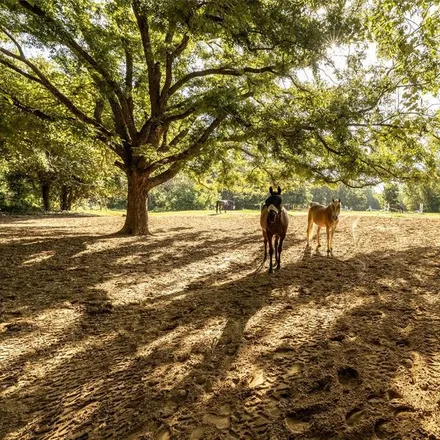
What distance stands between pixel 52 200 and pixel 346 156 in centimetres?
5181

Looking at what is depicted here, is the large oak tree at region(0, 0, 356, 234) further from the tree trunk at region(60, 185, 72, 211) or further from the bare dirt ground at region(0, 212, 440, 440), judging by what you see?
the tree trunk at region(60, 185, 72, 211)

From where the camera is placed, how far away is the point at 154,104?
12391mm

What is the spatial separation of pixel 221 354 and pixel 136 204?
11.2 metres

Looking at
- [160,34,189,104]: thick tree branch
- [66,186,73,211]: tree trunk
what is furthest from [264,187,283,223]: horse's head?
[66,186,73,211]: tree trunk

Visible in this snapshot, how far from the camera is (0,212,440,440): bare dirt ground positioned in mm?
2324

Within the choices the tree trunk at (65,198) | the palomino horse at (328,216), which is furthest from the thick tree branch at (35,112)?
the tree trunk at (65,198)

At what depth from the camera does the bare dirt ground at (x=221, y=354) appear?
2.32 metres

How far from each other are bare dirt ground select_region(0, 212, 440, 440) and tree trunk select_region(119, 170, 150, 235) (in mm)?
6534

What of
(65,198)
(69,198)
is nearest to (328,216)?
(65,198)

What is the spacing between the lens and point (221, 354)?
3.39m

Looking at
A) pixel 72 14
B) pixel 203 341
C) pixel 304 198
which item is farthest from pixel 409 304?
pixel 304 198

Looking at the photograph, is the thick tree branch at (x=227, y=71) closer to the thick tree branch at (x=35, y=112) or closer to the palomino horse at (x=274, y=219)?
the thick tree branch at (x=35, y=112)

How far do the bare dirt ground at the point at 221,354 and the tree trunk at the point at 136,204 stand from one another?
21.4 ft

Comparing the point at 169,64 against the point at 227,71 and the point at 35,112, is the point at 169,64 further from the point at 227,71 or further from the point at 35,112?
the point at 35,112
